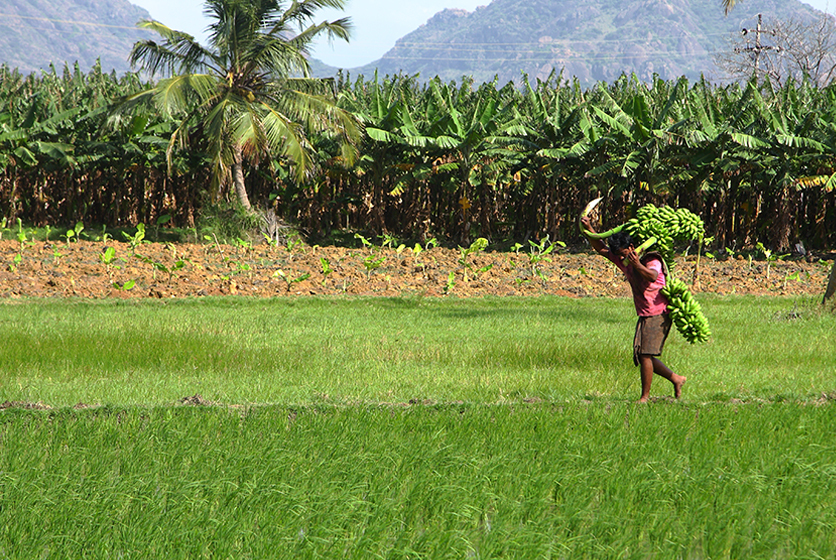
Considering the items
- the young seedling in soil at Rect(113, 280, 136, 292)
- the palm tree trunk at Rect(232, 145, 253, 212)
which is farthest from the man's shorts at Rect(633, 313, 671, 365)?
the palm tree trunk at Rect(232, 145, 253, 212)

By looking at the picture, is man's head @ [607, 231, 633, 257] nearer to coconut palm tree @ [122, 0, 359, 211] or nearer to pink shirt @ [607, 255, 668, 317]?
pink shirt @ [607, 255, 668, 317]

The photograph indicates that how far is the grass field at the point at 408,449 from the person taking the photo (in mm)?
3328

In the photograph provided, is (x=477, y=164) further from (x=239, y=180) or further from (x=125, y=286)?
(x=125, y=286)

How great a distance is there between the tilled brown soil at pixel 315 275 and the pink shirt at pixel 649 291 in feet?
20.2

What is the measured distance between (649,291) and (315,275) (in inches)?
333

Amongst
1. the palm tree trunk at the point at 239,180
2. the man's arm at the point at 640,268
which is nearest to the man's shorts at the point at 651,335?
the man's arm at the point at 640,268

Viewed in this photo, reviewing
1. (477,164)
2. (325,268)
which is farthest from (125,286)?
(477,164)

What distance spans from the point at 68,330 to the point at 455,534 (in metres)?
6.30

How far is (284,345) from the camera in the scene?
7.76 meters

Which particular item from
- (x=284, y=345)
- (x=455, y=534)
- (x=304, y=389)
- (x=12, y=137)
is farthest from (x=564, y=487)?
(x=12, y=137)

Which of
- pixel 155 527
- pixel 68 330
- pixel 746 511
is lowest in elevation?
pixel 68 330

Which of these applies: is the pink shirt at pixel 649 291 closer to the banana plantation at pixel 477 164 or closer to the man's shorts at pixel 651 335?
the man's shorts at pixel 651 335

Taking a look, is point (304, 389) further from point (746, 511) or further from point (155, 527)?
point (746, 511)

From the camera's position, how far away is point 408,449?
4340 millimetres
